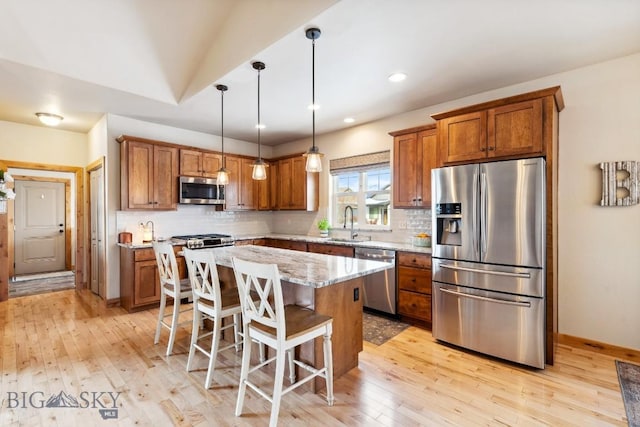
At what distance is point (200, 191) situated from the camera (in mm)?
4816

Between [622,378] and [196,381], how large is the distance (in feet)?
10.9

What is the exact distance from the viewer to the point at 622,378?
243 centimetres

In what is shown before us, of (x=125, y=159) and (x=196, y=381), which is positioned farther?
(x=125, y=159)

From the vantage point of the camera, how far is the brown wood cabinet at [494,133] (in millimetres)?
2643

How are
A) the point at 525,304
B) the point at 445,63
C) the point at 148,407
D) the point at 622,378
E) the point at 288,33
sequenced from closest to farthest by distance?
the point at 148,407 → the point at 288,33 → the point at 622,378 → the point at 525,304 → the point at 445,63

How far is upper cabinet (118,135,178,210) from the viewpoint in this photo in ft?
13.7

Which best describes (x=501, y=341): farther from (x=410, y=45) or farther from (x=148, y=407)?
(x=148, y=407)

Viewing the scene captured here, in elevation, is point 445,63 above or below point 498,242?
above

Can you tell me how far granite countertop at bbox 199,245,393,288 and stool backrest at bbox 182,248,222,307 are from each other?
0.58ft

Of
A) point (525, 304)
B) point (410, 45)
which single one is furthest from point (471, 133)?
point (525, 304)

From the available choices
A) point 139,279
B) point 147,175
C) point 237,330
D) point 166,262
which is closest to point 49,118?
point 147,175

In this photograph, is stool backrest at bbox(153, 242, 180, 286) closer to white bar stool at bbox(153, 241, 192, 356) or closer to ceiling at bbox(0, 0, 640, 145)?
white bar stool at bbox(153, 241, 192, 356)

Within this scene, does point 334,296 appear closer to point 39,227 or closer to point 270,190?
point 270,190

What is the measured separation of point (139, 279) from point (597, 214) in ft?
16.7
